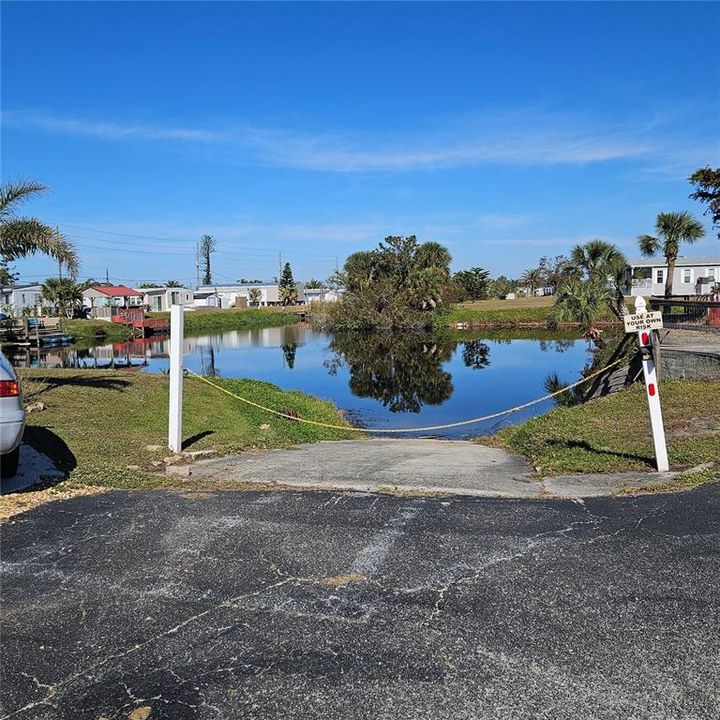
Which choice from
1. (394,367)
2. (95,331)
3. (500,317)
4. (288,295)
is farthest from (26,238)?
(288,295)

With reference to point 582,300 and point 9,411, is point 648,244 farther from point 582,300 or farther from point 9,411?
point 9,411

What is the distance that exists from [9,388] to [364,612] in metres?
4.62

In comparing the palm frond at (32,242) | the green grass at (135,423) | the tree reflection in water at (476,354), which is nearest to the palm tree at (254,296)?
the tree reflection in water at (476,354)

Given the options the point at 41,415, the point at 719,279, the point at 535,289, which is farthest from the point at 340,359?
the point at 535,289

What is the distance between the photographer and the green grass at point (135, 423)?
8.84 metres

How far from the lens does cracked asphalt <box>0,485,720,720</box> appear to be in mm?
3352

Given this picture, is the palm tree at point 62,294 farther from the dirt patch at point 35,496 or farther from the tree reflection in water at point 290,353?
the dirt patch at point 35,496

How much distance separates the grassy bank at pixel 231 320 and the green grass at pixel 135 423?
2201 inches

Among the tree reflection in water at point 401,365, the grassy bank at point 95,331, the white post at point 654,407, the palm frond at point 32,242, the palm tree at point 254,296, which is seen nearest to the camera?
the white post at point 654,407

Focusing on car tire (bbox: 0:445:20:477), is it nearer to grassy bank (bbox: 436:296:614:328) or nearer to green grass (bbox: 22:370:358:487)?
green grass (bbox: 22:370:358:487)

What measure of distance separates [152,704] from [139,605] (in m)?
1.10

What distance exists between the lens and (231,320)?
284 ft

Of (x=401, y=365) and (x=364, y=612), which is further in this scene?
(x=401, y=365)

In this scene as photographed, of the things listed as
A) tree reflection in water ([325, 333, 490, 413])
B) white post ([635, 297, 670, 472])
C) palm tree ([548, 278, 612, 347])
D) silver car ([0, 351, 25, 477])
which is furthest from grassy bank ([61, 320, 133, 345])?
white post ([635, 297, 670, 472])
